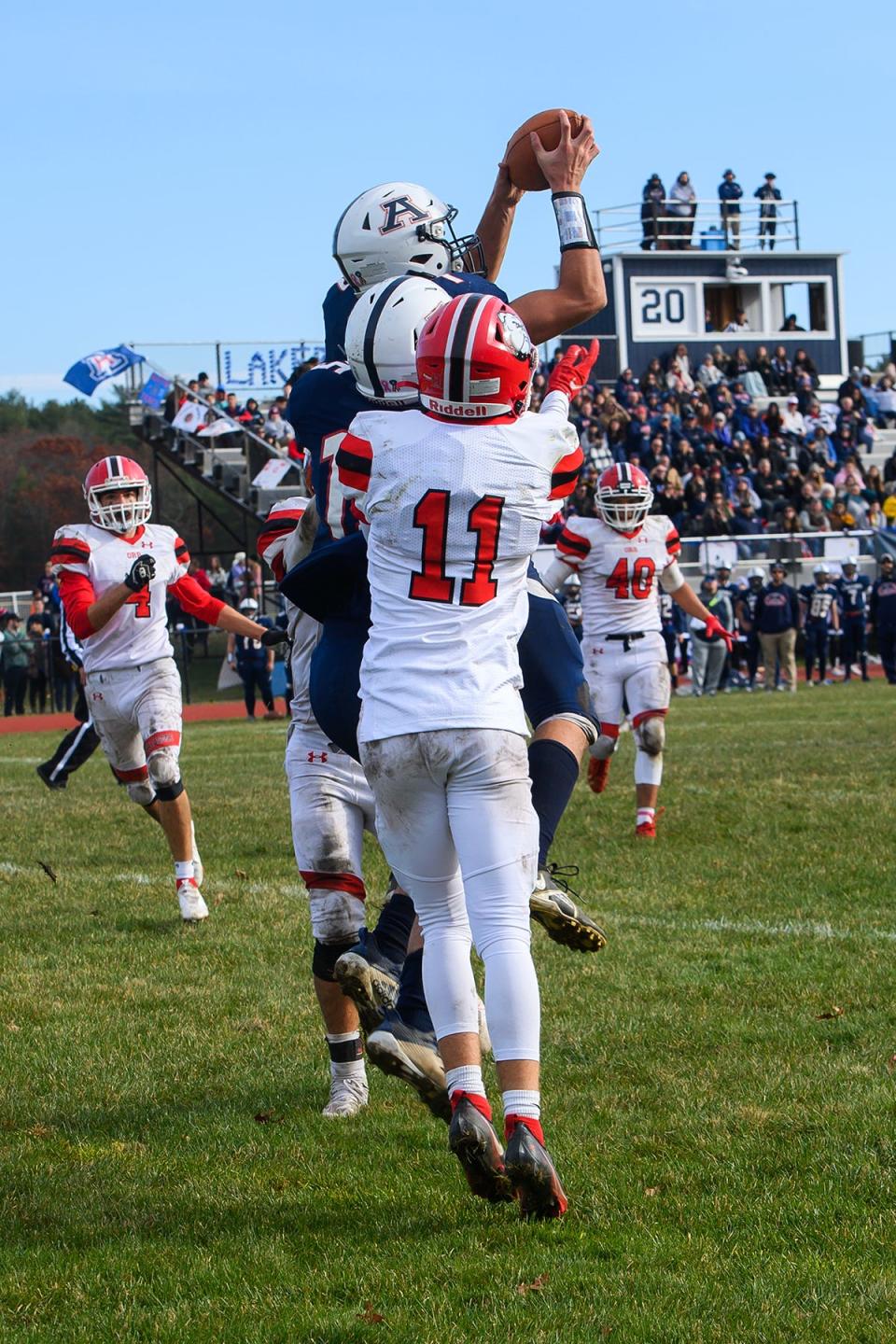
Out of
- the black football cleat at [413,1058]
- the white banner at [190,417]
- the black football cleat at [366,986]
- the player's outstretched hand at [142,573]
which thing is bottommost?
the black football cleat at [413,1058]

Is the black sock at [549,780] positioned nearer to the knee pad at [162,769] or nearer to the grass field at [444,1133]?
the grass field at [444,1133]

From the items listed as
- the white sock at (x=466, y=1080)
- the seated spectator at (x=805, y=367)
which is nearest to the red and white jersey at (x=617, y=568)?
the white sock at (x=466, y=1080)

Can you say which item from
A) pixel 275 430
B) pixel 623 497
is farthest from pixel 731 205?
pixel 623 497

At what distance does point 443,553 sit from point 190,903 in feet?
14.0

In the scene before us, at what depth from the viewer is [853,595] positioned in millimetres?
24578

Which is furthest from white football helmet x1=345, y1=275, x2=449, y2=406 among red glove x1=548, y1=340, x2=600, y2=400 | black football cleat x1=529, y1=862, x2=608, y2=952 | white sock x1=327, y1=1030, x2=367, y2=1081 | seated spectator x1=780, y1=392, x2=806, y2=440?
seated spectator x1=780, y1=392, x2=806, y2=440

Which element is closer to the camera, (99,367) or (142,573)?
(142,573)

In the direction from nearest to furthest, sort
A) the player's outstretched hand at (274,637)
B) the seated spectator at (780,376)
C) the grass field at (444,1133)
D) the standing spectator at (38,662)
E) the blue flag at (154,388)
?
the grass field at (444,1133)
the player's outstretched hand at (274,637)
the standing spectator at (38,662)
the blue flag at (154,388)
the seated spectator at (780,376)

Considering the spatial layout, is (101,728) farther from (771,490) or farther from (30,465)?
(30,465)

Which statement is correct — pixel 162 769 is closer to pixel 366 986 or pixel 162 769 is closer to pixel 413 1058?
pixel 366 986

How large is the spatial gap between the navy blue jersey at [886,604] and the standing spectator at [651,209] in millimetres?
14992

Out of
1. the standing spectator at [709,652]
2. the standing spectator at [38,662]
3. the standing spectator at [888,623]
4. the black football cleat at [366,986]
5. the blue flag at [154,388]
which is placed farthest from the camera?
the blue flag at [154,388]

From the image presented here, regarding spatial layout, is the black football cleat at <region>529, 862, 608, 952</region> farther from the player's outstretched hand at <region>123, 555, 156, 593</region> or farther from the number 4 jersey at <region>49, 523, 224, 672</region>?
the number 4 jersey at <region>49, 523, 224, 672</region>

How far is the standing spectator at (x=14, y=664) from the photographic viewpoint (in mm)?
23547
